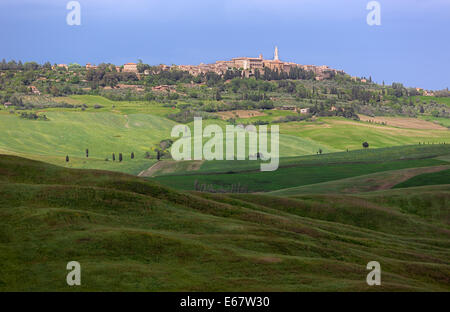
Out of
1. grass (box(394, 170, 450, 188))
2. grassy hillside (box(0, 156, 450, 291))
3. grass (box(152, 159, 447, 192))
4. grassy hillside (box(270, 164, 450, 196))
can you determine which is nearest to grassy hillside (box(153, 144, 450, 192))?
grass (box(152, 159, 447, 192))

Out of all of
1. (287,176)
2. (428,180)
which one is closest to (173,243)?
(428,180)

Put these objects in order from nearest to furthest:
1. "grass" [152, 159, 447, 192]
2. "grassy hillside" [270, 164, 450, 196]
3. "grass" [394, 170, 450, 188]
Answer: "grassy hillside" [270, 164, 450, 196], "grass" [394, 170, 450, 188], "grass" [152, 159, 447, 192]

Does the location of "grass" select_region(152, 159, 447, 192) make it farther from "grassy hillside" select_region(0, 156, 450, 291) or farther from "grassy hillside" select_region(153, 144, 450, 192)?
"grassy hillside" select_region(0, 156, 450, 291)

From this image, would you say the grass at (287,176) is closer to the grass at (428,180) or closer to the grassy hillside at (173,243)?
the grass at (428,180)

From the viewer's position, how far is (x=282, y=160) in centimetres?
16138

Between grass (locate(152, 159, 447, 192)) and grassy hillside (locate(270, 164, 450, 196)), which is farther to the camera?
grass (locate(152, 159, 447, 192))

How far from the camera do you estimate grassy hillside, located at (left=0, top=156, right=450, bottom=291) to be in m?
37.9

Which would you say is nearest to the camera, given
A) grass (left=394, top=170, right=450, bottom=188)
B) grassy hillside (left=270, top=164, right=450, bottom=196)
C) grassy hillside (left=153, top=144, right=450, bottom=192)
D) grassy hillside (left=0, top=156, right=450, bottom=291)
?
grassy hillside (left=0, top=156, right=450, bottom=291)

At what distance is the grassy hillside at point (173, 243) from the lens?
3794 centimetres

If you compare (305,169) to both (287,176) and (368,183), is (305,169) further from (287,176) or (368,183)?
(368,183)

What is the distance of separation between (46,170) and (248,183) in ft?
197
